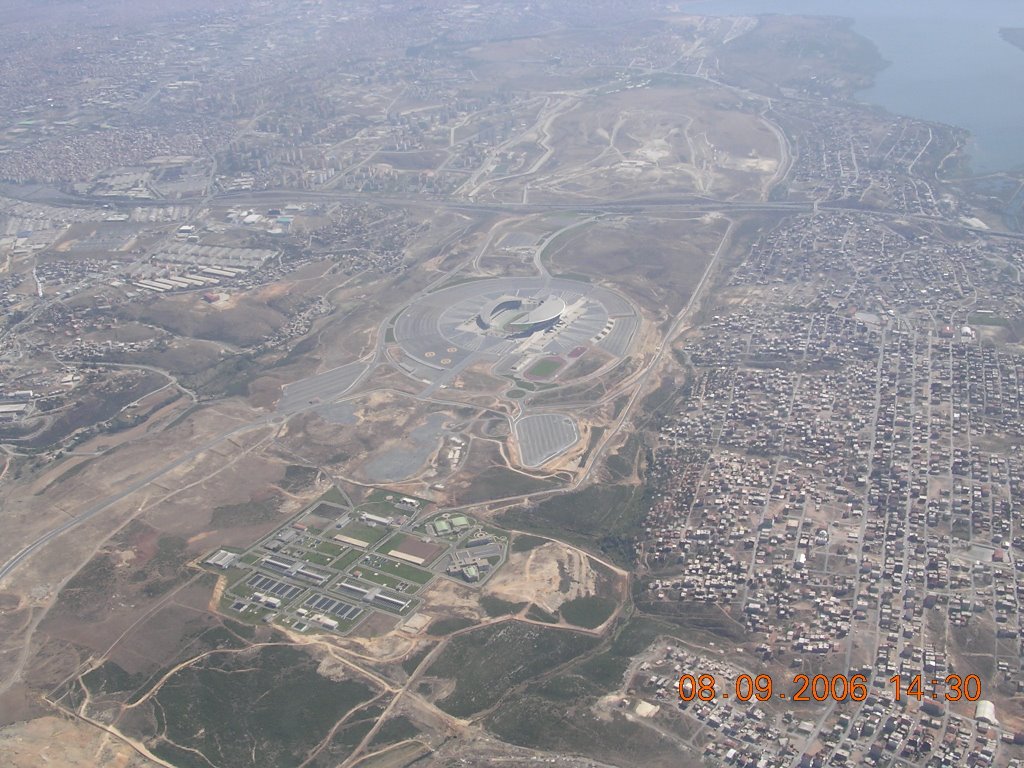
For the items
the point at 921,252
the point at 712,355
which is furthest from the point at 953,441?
the point at 921,252

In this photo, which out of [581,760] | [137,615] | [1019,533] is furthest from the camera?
[1019,533]

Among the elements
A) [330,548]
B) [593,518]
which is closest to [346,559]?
[330,548]

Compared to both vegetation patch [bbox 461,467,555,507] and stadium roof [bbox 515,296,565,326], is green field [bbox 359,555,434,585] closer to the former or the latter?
vegetation patch [bbox 461,467,555,507]

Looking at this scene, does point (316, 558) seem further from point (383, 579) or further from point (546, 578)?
point (546, 578)

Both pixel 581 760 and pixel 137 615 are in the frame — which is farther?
pixel 137 615

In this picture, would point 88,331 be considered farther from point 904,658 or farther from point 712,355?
point 904,658
